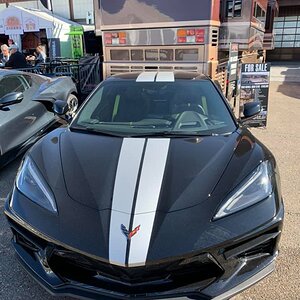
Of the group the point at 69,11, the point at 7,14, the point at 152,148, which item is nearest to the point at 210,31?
the point at 152,148

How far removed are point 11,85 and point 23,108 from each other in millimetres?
450

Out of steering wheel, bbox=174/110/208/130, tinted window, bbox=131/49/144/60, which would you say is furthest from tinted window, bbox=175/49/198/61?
steering wheel, bbox=174/110/208/130

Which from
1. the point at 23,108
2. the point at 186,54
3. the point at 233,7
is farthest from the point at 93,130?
the point at 233,7

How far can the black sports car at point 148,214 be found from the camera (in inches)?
71.2

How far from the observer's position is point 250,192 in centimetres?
212

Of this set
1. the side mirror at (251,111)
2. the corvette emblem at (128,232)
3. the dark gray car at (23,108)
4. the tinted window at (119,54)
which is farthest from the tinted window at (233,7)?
the corvette emblem at (128,232)

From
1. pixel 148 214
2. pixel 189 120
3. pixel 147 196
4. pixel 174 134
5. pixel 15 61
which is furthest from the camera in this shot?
pixel 15 61

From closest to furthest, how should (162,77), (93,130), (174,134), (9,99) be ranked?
(174,134) → (93,130) → (162,77) → (9,99)

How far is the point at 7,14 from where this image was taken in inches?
745

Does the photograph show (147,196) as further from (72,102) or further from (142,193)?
(72,102)

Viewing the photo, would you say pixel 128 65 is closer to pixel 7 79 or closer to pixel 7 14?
pixel 7 79

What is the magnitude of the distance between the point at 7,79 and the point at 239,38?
15.6 feet

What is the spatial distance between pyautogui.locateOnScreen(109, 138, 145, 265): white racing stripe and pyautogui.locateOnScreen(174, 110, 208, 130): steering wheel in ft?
1.66

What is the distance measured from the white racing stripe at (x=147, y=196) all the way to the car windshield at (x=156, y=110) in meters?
0.33
